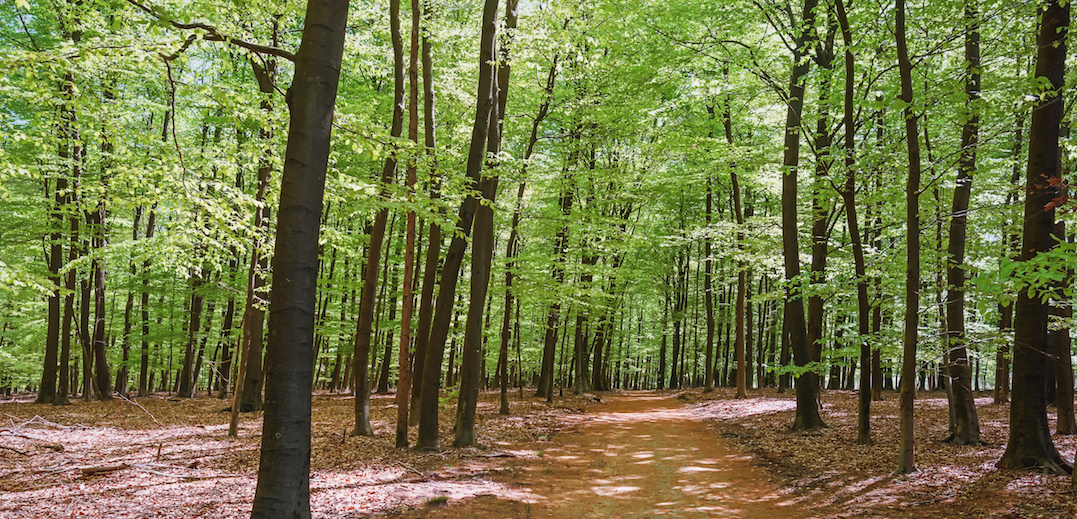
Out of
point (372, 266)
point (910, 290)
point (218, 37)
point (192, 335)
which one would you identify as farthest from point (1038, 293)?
point (192, 335)

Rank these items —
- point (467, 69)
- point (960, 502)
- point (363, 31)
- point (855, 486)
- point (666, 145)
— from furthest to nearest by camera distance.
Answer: point (666, 145), point (363, 31), point (467, 69), point (855, 486), point (960, 502)

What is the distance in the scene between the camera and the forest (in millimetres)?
5918

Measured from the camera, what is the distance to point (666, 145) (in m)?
16.1

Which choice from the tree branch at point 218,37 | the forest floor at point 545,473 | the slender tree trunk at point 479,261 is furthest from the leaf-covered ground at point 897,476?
the tree branch at point 218,37

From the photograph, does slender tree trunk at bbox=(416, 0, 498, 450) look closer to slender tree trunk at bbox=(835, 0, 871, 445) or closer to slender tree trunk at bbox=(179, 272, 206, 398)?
slender tree trunk at bbox=(835, 0, 871, 445)

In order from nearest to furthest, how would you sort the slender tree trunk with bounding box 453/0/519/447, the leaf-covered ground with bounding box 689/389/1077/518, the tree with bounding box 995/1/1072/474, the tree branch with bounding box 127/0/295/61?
the tree branch with bounding box 127/0/295/61 → the leaf-covered ground with bounding box 689/389/1077/518 → the tree with bounding box 995/1/1072/474 → the slender tree trunk with bounding box 453/0/519/447

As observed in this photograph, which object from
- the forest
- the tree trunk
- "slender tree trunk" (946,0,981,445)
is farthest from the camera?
"slender tree trunk" (946,0,981,445)

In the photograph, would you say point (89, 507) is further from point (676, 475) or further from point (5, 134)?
point (676, 475)

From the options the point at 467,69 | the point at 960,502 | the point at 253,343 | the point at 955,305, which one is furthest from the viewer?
the point at 253,343

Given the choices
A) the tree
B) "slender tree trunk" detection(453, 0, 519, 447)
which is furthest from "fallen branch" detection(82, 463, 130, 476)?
the tree

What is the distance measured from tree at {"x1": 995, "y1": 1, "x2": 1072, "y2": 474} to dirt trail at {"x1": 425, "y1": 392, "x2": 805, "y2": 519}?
9.88 ft

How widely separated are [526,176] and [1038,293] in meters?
9.12

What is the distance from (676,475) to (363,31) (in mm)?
11828

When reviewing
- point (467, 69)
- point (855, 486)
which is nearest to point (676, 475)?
point (855, 486)
